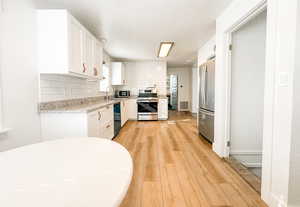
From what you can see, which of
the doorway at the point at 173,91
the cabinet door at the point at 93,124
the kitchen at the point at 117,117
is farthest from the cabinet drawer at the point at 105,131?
the doorway at the point at 173,91

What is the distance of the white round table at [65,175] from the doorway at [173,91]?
8.27 metres

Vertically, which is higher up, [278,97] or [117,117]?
[278,97]

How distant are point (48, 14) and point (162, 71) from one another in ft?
16.2

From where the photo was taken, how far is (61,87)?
2.79 meters

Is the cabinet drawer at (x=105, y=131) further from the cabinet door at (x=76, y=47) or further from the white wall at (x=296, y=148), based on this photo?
the white wall at (x=296, y=148)

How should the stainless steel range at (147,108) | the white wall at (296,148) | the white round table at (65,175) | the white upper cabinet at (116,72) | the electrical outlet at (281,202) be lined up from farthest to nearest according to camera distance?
1. the stainless steel range at (147,108)
2. the white upper cabinet at (116,72)
3. the electrical outlet at (281,202)
4. the white wall at (296,148)
5. the white round table at (65,175)

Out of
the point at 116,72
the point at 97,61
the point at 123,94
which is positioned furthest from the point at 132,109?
the point at 97,61

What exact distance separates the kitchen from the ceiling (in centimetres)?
2

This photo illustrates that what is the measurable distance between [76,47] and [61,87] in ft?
2.37

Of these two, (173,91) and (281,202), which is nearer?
(281,202)

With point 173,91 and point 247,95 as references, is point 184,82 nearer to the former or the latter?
point 173,91

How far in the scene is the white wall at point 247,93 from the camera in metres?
2.79

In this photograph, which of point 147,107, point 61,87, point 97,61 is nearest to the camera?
point 61,87

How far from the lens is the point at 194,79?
26.8ft
